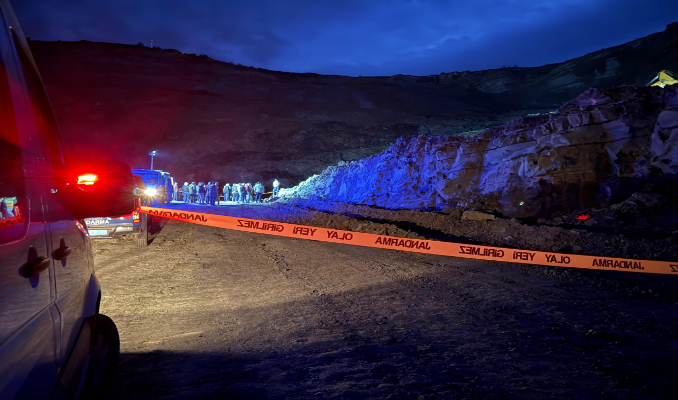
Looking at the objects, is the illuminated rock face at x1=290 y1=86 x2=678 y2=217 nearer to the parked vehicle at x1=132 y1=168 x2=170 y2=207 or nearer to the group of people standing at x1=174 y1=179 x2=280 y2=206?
the parked vehicle at x1=132 y1=168 x2=170 y2=207

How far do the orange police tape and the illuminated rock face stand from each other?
706 cm

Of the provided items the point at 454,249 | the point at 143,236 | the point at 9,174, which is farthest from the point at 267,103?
the point at 9,174

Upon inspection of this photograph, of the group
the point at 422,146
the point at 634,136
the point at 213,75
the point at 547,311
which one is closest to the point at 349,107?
the point at 213,75

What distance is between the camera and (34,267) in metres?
1.67

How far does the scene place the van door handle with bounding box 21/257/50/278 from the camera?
160 cm

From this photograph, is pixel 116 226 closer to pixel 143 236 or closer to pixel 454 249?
pixel 143 236

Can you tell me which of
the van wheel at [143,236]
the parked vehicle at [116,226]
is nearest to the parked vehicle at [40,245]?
the parked vehicle at [116,226]

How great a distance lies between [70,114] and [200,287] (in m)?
67.4

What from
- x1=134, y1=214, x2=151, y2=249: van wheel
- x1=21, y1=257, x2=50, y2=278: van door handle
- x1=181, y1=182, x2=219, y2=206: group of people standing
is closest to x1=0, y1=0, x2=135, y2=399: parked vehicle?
x1=21, y1=257, x2=50, y2=278: van door handle

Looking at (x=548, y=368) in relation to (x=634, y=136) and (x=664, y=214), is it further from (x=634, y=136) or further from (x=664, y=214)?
(x=634, y=136)

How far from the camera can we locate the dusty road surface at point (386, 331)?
127 inches

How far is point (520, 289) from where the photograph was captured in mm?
6590

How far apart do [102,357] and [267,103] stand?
2860 inches

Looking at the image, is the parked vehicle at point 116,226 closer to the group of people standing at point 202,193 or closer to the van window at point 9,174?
the van window at point 9,174
